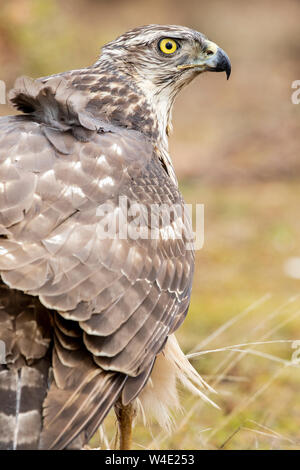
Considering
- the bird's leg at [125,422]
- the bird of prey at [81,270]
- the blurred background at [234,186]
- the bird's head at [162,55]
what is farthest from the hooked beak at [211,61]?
the bird's leg at [125,422]

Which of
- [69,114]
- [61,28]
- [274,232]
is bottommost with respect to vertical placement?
[274,232]

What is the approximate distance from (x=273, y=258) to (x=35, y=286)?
5648 mm

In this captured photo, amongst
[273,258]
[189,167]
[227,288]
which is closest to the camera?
[227,288]

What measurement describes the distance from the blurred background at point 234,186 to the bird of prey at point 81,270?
1.98 feet

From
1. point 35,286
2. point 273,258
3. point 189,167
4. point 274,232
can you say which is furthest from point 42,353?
point 189,167

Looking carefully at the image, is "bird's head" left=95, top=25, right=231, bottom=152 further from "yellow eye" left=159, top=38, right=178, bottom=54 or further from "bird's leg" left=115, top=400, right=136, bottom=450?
"bird's leg" left=115, top=400, right=136, bottom=450

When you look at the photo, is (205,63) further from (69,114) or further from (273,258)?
(273,258)

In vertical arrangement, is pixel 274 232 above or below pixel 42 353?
below

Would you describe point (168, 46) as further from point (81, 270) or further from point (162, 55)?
point (81, 270)

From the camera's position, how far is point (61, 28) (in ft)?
37.8

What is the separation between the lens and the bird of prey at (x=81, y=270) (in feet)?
9.47

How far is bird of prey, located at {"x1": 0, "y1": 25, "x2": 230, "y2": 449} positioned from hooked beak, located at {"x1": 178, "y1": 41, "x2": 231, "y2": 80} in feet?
1.87

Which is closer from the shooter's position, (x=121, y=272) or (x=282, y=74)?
(x=121, y=272)

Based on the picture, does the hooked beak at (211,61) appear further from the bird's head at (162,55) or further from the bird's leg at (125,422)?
the bird's leg at (125,422)
